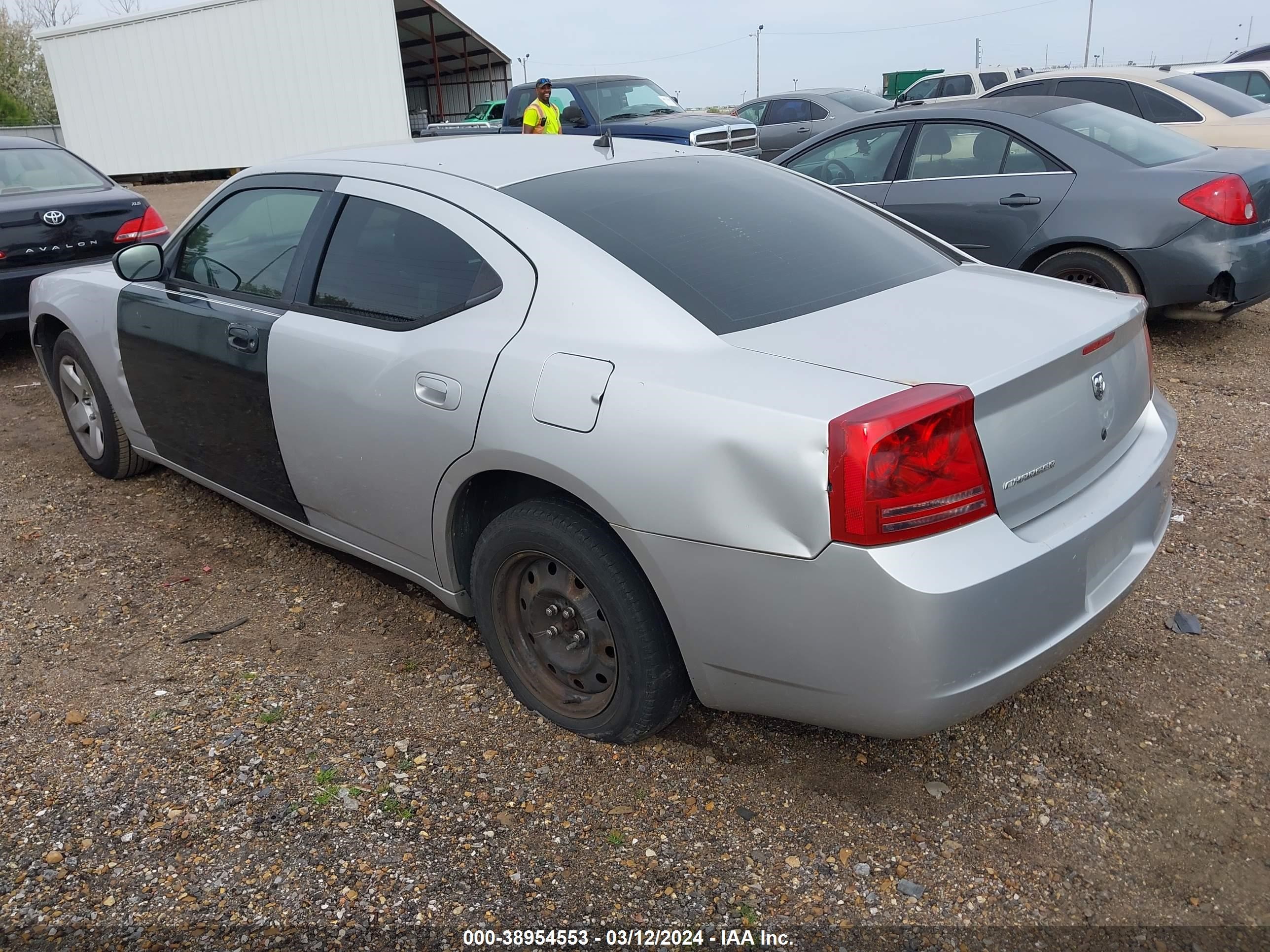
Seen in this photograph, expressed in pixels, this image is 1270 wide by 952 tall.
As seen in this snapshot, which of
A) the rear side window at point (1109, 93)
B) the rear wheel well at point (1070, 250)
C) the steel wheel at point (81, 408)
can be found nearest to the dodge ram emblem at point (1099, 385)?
the rear wheel well at point (1070, 250)

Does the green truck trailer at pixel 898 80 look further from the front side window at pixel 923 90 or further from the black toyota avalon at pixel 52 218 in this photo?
the black toyota avalon at pixel 52 218

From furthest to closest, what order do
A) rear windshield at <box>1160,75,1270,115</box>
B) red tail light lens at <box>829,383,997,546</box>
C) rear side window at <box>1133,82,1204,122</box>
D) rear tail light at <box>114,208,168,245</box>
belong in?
rear windshield at <box>1160,75,1270,115</box>, rear side window at <box>1133,82,1204,122</box>, rear tail light at <box>114,208,168,245</box>, red tail light lens at <box>829,383,997,546</box>

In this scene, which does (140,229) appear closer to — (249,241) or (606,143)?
(249,241)

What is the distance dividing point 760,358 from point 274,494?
2.09m

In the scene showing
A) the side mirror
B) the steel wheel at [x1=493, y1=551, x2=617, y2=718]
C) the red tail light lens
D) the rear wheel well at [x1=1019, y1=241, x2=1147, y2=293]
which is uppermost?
the side mirror

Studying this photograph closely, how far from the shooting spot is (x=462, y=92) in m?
36.6

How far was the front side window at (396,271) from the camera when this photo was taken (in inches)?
113

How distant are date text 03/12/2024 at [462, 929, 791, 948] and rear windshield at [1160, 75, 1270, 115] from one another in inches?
387

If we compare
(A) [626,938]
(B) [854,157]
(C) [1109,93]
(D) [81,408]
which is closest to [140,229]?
(D) [81,408]

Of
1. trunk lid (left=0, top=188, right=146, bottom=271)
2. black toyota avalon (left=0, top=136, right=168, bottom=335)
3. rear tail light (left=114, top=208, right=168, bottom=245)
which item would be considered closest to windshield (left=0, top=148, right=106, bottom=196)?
black toyota avalon (left=0, top=136, right=168, bottom=335)

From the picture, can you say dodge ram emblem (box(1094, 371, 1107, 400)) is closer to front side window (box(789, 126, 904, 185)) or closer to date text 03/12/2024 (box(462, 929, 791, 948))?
date text 03/12/2024 (box(462, 929, 791, 948))

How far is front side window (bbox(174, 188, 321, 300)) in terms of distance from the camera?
136 inches

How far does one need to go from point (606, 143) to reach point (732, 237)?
86 cm

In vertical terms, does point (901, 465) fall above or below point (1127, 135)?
below
